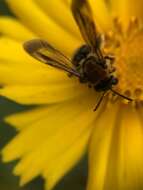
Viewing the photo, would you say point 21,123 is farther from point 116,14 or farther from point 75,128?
point 116,14

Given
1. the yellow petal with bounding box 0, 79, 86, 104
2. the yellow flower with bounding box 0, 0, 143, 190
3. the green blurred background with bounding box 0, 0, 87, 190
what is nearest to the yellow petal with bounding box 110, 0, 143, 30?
the yellow flower with bounding box 0, 0, 143, 190

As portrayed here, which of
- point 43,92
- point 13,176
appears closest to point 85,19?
point 43,92

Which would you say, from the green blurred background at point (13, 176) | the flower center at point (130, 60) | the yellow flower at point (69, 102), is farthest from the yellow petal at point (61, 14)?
the green blurred background at point (13, 176)

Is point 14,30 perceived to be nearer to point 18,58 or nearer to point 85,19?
point 18,58

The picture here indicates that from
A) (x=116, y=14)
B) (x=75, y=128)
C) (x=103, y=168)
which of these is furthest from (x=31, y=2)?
(x=103, y=168)

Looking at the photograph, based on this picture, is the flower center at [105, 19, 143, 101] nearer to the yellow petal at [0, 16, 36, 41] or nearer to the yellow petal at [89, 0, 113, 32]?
the yellow petal at [89, 0, 113, 32]

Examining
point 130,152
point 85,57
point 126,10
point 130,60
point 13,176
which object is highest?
point 126,10
